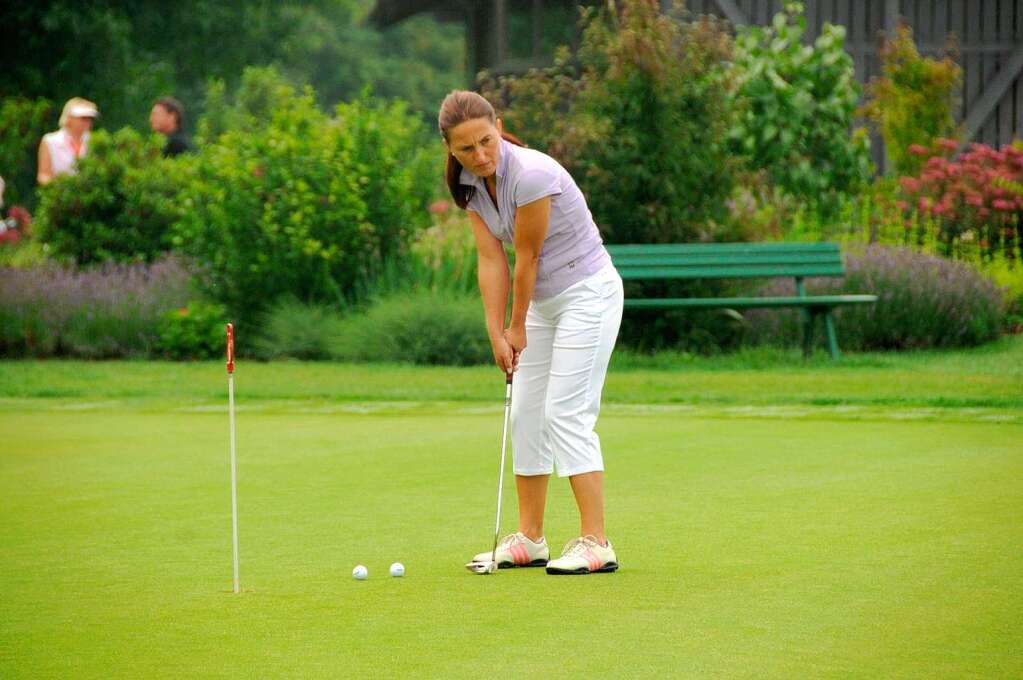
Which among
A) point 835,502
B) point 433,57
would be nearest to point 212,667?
point 835,502

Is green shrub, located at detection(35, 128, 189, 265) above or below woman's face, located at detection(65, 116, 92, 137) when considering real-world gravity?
below

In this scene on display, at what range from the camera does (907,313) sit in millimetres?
15711

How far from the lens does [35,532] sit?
6.74 metres

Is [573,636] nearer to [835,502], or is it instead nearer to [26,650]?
[26,650]

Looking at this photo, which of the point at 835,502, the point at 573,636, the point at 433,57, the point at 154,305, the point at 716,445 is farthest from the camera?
the point at 433,57

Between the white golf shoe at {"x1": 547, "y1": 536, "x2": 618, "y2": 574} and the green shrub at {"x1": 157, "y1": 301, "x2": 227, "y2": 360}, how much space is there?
1021cm

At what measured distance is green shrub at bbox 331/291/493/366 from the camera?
48.5 feet

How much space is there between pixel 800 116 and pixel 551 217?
13870 millimetres

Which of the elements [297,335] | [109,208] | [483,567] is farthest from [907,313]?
[483,567]

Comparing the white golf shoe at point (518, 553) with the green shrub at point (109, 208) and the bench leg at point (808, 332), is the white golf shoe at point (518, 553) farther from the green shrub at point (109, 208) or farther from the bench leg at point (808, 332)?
the green shrub at point (109, 208)

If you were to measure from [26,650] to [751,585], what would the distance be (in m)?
2.18

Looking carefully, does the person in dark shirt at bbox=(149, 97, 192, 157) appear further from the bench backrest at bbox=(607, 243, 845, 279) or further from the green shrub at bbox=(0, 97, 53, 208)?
the green shrub at bbox=(0, 97, 53, 208)

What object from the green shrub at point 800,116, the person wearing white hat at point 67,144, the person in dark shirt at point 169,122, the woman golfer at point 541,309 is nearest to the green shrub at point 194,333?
the person wearing white hat at point 67,144

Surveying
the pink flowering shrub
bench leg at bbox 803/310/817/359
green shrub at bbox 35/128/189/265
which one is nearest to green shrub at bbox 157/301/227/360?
green shrub at bbox 35/128/189/265
